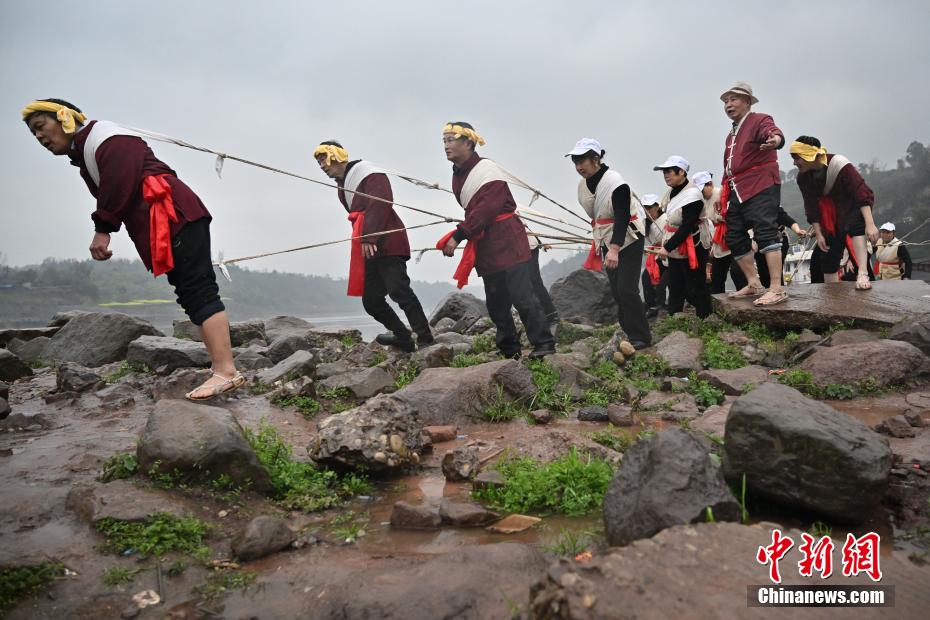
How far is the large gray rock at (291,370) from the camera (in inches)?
207

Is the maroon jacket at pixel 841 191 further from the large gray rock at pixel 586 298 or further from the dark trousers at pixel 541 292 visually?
the large gray rock at pixel 586 298

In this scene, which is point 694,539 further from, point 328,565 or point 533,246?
point 533,246

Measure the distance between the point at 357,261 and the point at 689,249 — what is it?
4.15m

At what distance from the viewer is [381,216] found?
235 inches

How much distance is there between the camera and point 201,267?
12.9ft

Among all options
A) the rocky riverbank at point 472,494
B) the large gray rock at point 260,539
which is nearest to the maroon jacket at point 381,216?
the rocky riverbank at point 472,494

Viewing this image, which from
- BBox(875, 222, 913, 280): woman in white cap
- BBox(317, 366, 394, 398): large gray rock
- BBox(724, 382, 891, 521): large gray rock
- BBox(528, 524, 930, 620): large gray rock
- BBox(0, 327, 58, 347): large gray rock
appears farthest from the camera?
BBox(875, 222, 913, 280): woman in white cap

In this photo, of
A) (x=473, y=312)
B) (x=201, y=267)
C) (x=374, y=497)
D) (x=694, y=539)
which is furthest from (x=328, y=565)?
(x=473, y=312)

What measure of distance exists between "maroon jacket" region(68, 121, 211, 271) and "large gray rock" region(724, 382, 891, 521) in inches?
144

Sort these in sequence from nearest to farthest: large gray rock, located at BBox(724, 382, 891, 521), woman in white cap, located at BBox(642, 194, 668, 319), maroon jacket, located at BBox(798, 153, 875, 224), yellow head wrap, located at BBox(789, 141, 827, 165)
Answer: large gray rock, located at BBox(724, 382, 891, 521) < yellow head wrap, located at BBox(789, 141, 827, 165) < maroon jacket, located at BBox(798, 153, 875, 224) < woman in white cap, located at BBox(642, 194, 668, 319)

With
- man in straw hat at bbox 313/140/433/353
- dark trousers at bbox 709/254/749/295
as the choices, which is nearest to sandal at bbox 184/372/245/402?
man in straw hat at bbox 313/140/433/353

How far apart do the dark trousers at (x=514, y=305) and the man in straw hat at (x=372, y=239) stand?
39.7 inches

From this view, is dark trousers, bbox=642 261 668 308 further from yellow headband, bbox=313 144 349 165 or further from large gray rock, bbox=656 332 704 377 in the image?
yellow headband, bbox=313 144 349 165

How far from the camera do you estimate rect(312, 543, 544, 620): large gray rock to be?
1.70 m
